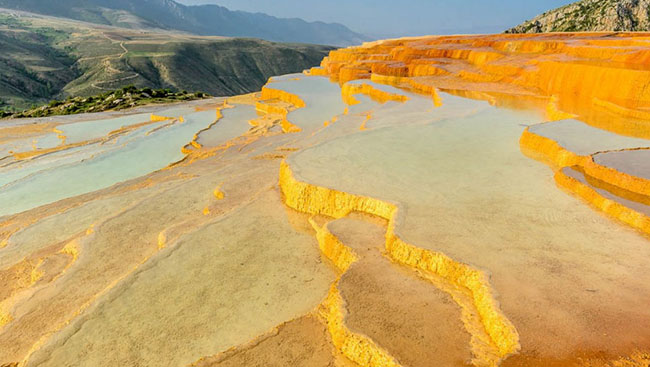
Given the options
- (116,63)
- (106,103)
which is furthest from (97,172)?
(116,63)

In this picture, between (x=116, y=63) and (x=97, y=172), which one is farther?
(x=116, y=63)

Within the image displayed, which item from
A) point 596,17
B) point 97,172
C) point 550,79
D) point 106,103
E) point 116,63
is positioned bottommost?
point 116,63

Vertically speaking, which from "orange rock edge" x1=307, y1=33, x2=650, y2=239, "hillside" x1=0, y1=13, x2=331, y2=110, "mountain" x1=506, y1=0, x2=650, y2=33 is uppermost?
"mountain" x1=506, y1=0, x2=650, y2=33

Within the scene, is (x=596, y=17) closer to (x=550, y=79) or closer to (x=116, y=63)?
(x=550, y=79)

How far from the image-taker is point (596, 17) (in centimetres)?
4088

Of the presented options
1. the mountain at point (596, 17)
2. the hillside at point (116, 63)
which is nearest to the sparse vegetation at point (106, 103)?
the hillside at point (116, 63)

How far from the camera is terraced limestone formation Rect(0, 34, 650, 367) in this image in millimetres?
3988

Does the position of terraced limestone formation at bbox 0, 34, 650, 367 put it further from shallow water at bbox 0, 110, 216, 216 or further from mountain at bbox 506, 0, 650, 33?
mountain at bbox 506, 0, 650, 33

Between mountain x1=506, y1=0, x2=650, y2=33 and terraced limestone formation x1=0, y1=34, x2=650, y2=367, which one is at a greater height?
mountain x1=506, y1=0, x2=650, y2=33

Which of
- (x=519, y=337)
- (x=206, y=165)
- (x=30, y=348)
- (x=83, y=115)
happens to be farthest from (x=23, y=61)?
(x=519, y=337)

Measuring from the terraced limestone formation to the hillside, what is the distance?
5091cm

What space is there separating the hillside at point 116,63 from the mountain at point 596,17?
53607 mm

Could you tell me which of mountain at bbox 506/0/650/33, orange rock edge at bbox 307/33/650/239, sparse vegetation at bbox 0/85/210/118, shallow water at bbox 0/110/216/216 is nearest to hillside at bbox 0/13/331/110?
sparse vegetation at bbox 0/85/210/118

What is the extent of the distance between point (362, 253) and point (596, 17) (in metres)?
48.5
